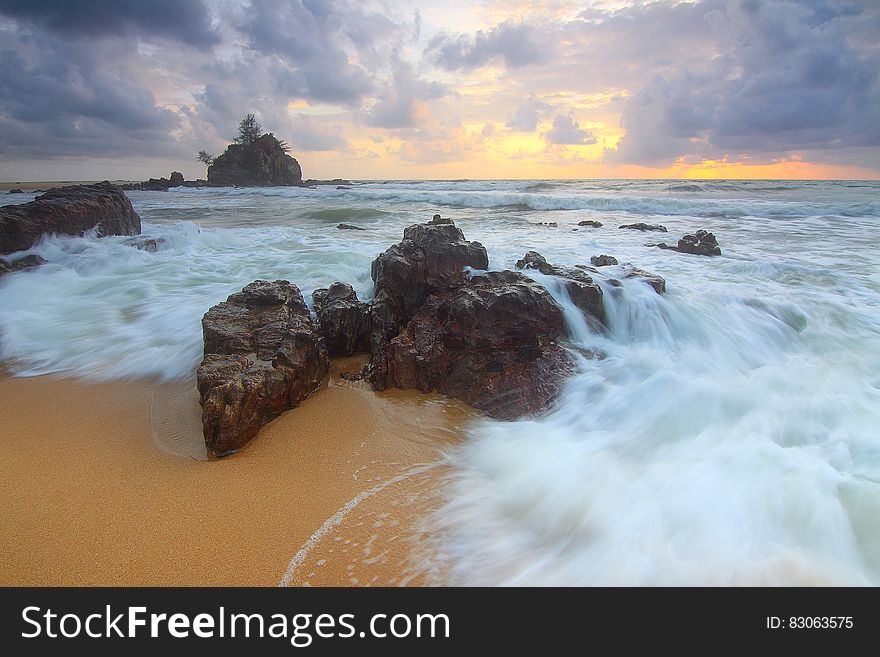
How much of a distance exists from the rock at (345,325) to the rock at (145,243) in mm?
6846

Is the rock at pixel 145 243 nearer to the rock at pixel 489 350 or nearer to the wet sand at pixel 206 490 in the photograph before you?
the wet sand at pixel 206 490

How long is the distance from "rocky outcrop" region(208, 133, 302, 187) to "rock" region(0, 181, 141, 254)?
5159 cm

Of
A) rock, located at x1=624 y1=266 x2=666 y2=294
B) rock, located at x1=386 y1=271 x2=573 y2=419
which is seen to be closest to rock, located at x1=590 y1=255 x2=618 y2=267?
rock, located at x1=624 y1=266 x2=666 y2=294

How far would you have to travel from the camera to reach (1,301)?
589 centimetres

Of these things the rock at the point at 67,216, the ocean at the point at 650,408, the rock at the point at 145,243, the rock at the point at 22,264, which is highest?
the rock at the point at 67,216

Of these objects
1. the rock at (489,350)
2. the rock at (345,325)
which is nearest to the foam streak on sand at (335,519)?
the rock at (489,350)

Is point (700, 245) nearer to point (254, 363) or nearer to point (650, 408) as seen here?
point (650, 408)

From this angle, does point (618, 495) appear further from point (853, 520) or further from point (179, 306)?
point (179, 306)

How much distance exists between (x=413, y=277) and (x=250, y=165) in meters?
63.4

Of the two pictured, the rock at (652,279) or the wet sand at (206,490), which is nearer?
the wet sand at (206,490)

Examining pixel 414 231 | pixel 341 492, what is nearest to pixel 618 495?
pixel 341 492

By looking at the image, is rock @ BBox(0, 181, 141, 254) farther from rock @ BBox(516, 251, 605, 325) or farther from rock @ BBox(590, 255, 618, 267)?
rock @ BBox(590, 255, 618, 267)

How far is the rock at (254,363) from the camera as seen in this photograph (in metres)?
3.02
